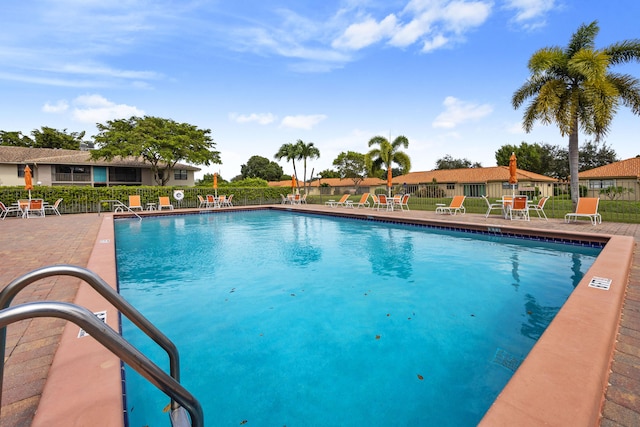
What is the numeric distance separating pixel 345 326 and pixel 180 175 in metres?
35.3

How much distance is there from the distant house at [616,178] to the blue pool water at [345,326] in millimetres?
32561

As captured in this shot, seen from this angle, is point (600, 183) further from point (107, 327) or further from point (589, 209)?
point (107, 327)

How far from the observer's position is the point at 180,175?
114ft

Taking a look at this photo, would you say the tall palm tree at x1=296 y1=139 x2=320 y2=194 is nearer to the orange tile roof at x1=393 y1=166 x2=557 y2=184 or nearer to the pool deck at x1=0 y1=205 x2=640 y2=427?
the orange tile roof at x1=393 y1=166 x2=557 y2=184

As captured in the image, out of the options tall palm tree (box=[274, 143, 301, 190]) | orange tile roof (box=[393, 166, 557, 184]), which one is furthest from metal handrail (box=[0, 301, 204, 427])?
orange tile roof (box=[393, 166, 557, 184])

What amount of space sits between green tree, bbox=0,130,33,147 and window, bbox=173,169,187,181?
20.4 meters

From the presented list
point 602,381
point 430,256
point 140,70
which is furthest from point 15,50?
point 602,381

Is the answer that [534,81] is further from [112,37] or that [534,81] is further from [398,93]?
[112,37]

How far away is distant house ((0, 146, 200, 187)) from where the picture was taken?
28.1 metres

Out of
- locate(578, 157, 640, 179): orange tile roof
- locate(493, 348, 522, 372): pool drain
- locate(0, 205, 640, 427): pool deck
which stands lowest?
locate(493, 348, 522, 372): pool drain

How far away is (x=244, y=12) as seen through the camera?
13.1 m

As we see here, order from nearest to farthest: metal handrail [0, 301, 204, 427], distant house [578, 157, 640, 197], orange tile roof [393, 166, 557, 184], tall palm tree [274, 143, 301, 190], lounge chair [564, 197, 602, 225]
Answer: metal handrail [0, 301, 204, 427], lounge chair [564, 197, 602, 225], distant house [578, 157, 640, 197], tall palm tree [274, 143, 301, 190], orange tile roof [393, 166, 557, 184]

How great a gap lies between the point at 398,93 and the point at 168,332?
19106 millimetres

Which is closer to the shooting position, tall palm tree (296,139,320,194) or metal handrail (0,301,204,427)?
metal handrail (0,301,204,427)
